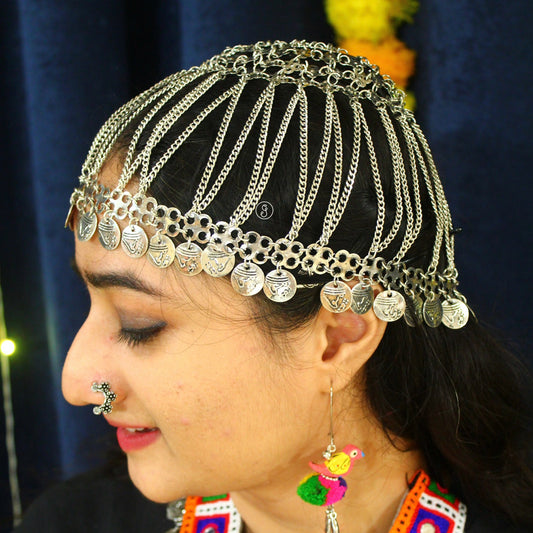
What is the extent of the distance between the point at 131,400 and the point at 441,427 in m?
0.47

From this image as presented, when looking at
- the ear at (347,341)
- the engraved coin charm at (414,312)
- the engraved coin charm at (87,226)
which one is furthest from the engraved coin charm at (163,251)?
the engraved coin charm at (414,312)

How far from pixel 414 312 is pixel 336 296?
138 millimetres

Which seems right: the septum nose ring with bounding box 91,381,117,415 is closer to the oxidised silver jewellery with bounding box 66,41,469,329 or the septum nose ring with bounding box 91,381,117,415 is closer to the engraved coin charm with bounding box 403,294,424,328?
the oxidised silver jewellery with bounding box 66,41,469,329

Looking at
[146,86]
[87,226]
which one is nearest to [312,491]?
[87,226]

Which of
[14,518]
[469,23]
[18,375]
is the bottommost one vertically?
[14,518]

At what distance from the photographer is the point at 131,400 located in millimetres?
809

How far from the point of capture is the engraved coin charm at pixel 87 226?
783 mm

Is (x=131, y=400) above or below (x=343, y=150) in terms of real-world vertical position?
below

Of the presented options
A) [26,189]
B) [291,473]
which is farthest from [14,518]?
[291,473]

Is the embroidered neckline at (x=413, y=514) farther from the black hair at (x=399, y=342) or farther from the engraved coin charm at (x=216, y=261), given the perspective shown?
the engraved coin charm at (x=216, y=261)

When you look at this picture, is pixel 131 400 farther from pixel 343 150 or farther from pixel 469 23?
pixel 469 23

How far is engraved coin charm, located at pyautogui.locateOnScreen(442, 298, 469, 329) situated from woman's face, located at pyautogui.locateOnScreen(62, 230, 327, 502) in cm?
18

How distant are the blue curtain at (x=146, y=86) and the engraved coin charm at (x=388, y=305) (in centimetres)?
49

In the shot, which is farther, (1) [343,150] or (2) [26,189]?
(2) [26,189]
